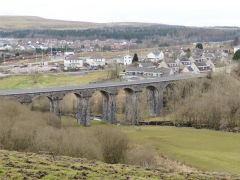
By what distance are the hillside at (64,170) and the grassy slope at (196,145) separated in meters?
12.0

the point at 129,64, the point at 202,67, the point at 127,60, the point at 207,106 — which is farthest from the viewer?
the point at 127,60

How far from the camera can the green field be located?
97.0 metres

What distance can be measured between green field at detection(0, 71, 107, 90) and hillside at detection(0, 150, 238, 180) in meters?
69.9

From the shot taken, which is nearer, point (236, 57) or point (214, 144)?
point (214, 144)

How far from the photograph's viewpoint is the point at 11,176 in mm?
21281

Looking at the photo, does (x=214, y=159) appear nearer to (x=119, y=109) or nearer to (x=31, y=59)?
(x=119, y=109)

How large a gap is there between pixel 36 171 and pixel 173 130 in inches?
1607

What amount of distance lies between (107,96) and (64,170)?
42.9 metres

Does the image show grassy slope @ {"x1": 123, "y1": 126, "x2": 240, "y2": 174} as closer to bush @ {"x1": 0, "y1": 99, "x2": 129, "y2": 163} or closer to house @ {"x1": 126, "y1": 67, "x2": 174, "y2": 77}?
bush @ {"x1": 0, "y1": 99, "x2": 129, "y2": 163}

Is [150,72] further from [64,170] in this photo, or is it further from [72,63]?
[64,170]

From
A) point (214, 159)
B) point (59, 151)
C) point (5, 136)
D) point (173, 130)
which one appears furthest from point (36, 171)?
point (173, 130)

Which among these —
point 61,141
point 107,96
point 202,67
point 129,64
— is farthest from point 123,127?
point 129,64

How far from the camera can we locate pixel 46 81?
104 m

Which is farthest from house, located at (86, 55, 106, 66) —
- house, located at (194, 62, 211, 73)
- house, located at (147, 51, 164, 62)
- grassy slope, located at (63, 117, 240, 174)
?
grassy slope, located at (63, 117, 240, 174)
